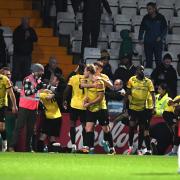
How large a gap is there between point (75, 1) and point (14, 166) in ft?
38.7

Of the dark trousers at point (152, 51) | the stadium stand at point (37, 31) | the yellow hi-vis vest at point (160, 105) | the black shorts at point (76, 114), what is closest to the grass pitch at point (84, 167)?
the black shorts at point (76, 114)

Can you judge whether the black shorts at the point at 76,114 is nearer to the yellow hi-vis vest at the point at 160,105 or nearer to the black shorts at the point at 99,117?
the black shorts at the point at 99,117

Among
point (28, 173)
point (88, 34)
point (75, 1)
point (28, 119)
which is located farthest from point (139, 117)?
point (28, 173)

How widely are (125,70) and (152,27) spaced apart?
7.72 feet

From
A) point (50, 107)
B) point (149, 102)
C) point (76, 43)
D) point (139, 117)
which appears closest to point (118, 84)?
point (149, 102)

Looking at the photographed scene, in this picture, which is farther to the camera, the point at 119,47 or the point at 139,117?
the point at 119,47

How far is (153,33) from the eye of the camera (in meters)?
26.6

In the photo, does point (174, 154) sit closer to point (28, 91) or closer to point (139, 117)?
point (139, 117)

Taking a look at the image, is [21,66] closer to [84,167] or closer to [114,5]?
[114,5]

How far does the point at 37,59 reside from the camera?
2667cm

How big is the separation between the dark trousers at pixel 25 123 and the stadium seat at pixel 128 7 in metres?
8.25

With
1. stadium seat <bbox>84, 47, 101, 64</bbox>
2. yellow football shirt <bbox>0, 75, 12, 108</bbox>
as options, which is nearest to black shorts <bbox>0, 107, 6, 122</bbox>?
yellow football shirt <bbox>0, 75, 12, 108</bbox>

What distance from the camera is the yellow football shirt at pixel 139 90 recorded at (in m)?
22.2

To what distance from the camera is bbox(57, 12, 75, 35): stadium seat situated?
27562mm
